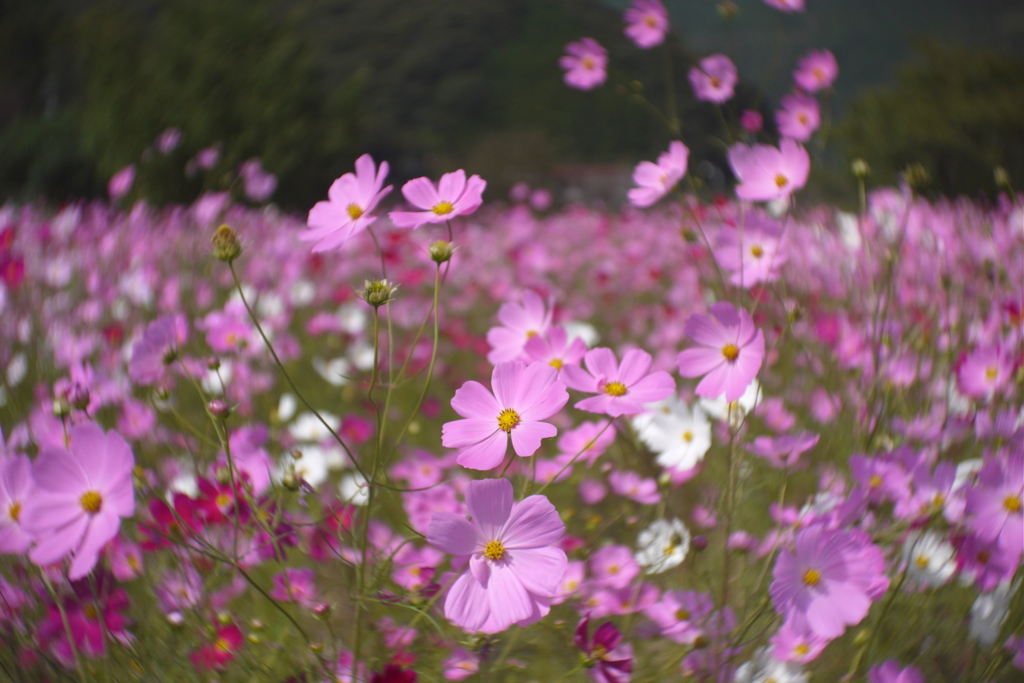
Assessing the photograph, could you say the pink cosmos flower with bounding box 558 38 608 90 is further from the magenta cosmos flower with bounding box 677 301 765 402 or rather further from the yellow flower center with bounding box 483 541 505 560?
the yellow flower center with bounding box 483 541 505 560

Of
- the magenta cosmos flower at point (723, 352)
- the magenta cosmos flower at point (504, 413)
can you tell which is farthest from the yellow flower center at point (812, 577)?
the magenta cosmos flower at point (504, 413)

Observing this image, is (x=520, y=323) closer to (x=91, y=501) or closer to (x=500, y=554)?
(x=500, y=554)

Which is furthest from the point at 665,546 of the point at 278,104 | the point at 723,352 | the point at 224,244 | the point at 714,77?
the point at 278,104

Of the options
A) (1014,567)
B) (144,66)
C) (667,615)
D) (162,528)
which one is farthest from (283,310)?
(144,66)

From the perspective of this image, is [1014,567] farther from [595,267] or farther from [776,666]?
[595,267]

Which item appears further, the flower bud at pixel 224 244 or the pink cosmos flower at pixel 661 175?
the pink cosmos flower at pixel 661 175

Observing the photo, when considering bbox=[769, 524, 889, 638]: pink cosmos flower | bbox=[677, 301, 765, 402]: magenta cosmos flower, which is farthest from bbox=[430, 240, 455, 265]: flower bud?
bbox=[769, 524, 889, 638]: pink cosmos flower

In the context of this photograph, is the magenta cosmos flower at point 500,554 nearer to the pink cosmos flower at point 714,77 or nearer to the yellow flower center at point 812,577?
the yellow flower center at point 812,577
